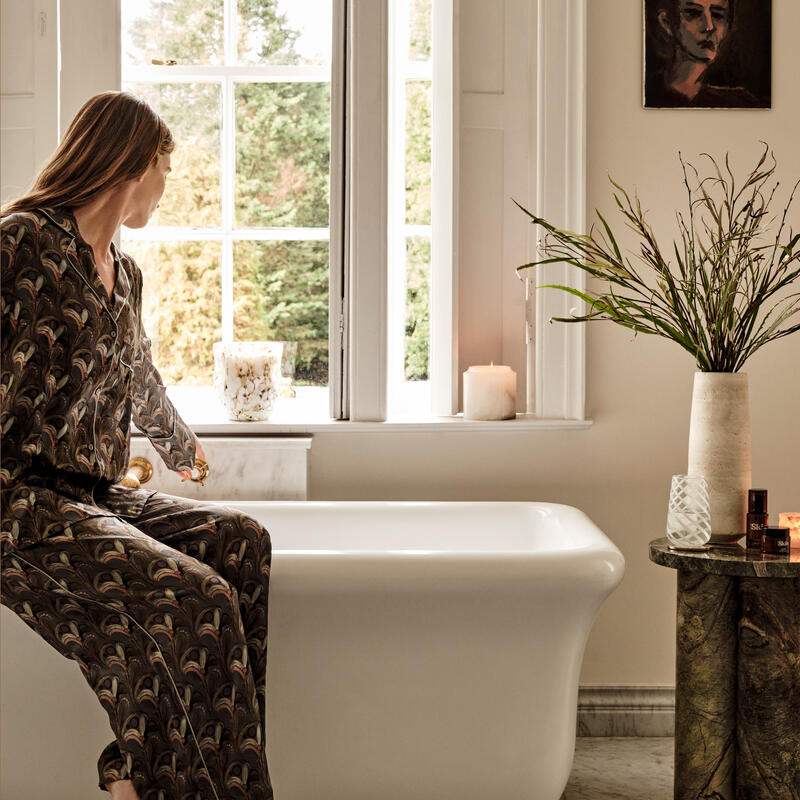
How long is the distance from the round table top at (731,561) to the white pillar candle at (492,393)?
0.66 m

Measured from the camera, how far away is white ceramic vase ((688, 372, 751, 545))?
1.93 m

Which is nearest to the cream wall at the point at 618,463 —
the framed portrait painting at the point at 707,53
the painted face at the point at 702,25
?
the framed portrait painting at the point at 707,53

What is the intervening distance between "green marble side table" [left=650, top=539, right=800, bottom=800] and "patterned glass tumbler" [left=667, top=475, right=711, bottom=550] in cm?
3

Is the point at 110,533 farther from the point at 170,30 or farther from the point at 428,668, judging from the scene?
the point at 170,30

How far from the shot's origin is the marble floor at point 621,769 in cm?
207

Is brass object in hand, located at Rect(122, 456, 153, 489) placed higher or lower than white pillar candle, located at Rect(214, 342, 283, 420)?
lower

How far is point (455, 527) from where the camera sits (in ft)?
7.31

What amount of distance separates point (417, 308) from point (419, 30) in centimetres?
79

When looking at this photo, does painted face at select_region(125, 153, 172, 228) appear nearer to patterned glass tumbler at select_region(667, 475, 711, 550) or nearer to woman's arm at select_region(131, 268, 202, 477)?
woman's arm at select_region(131, 268, 202, 477)

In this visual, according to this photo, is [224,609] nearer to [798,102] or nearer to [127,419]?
[127,419]

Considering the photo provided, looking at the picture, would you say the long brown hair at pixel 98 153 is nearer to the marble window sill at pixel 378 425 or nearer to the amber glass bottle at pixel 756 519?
the marble window sill at pixel 378 425

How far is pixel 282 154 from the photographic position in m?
2.71

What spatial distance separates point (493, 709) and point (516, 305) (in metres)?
1.22

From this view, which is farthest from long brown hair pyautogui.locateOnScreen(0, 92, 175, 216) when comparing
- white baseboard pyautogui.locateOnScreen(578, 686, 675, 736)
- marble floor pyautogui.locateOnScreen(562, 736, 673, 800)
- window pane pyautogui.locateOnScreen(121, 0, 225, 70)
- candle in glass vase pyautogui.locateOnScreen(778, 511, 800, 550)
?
white baseboard pyautogui.locateOnScreen(578, 686, 675, 736)
